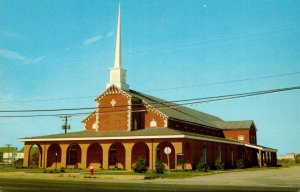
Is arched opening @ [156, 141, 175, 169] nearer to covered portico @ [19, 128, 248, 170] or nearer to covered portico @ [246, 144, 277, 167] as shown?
covered portico @ [19, 128, 248, 170]

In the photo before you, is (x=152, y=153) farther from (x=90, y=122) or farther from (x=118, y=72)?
(x=90, y=122)

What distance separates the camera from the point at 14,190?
1738 centimetres

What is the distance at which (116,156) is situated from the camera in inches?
1815

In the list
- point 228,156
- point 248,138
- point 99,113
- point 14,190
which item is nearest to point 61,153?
point 99,113

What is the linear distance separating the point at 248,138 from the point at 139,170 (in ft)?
124

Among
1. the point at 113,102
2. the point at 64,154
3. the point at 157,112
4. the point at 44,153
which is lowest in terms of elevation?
the point at 64,154

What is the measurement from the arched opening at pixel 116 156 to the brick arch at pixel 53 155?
290 inches

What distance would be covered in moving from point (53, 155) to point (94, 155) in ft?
20.8

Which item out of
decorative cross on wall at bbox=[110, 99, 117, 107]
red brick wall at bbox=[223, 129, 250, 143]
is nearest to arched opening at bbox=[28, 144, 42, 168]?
decorative cross on wall at bbox=[110, 99, 117, 107]

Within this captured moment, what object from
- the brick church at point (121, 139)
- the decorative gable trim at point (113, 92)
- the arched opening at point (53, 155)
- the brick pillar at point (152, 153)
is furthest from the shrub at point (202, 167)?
the arched opening at point (53, 155)

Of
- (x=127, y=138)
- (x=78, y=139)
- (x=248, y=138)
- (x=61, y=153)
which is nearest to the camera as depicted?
(x=127, y=138)

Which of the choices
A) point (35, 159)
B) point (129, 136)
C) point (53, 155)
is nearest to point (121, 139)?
point (129, 136)

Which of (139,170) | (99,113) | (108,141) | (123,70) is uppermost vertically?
(123,70)

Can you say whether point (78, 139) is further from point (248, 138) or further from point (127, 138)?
point (248, 138)
